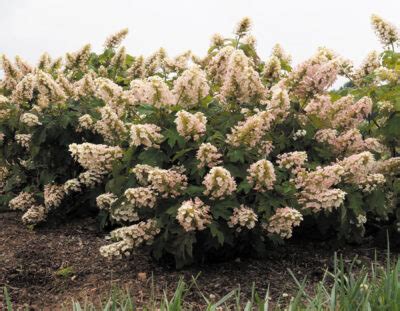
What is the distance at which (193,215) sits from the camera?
4.63 m

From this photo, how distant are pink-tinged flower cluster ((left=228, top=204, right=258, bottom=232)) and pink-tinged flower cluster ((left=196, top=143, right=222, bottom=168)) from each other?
0.39 meters

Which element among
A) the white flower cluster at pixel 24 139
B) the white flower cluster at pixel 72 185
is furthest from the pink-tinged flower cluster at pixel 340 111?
the white flower cluster at pixel 24 139

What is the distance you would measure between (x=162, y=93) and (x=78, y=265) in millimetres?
1719

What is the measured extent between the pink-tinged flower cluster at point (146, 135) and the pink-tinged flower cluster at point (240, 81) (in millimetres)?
662

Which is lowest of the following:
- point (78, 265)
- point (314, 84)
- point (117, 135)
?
point (78, 265)

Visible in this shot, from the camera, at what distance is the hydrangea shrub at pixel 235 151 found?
4.96 meters

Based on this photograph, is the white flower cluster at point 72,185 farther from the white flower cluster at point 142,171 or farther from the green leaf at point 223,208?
the green leaf at point 223,208

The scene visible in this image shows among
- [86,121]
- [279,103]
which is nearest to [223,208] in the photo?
[279,103]

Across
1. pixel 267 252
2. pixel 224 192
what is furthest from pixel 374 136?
pixel 224 192

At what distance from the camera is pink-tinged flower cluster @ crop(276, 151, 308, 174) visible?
17.0 ft

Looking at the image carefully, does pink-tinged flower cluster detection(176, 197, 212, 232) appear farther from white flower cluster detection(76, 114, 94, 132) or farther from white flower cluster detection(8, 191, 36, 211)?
white flower cluster detection(8, 191, 36, 211)

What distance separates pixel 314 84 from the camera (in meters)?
5.50

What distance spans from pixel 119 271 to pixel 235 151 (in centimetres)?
142

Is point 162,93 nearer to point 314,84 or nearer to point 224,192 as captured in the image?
point 224,192
